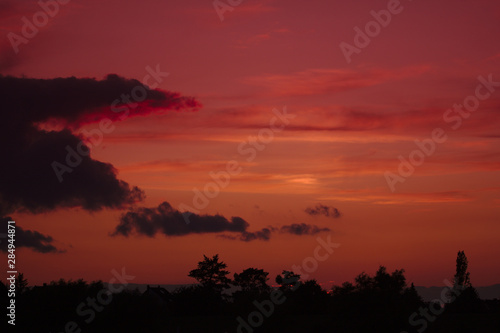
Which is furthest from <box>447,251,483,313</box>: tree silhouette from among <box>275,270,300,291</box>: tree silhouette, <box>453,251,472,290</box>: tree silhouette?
<box>275,270,300,291</box>: tree silhouette

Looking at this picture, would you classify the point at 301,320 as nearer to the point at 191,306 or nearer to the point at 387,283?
the point at 387,283

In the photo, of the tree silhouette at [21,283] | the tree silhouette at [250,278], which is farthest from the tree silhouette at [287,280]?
the tree silhouette at [21,283]

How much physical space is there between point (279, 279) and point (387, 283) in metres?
111

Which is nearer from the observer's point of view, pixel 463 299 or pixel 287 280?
pixel 463 299

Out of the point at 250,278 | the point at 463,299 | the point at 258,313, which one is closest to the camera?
the point at 258,313

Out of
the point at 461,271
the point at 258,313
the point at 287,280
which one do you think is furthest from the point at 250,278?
the point at 258,313

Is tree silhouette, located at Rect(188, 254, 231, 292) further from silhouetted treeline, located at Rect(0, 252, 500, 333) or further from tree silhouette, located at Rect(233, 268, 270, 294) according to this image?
silhouetted treeline, located at Rect(0, 252, 500, 333)

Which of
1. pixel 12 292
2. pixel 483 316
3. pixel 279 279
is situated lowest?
pixel 483 316

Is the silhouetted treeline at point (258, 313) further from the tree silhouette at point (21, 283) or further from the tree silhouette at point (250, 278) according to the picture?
the tree silhouette at point (250, 278)

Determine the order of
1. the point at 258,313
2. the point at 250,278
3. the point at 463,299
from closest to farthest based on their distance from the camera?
the point at 258,313, the point at 463,299, the point at 250,278

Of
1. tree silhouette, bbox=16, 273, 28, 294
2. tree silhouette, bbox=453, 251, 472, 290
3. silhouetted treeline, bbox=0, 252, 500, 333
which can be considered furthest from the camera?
tree silhouette, bbox=453, 251, 472, 290

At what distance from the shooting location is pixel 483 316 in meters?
65.8

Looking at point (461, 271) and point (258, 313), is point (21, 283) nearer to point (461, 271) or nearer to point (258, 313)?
point (258, 313)

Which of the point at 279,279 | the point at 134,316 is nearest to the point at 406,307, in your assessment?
the point at 134,316
